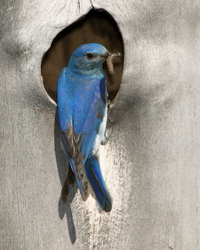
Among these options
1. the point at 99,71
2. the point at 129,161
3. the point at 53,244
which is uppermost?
the point at 99,71

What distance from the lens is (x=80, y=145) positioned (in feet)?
7.88

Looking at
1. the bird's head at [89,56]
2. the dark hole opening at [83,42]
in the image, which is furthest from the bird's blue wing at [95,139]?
the dark hole opening at [83,42]

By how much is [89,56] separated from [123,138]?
1.97 ft

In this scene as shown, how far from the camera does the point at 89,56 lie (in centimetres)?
256

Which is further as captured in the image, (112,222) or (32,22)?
(112,222)

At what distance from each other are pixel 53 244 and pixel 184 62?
1.45 metres

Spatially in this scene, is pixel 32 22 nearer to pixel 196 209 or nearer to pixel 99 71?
pixel 99 71

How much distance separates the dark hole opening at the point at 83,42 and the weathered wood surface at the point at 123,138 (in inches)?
14.8

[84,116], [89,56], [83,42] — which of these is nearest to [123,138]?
[84,116]

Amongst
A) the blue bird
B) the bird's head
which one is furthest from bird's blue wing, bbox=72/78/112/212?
the bird's head

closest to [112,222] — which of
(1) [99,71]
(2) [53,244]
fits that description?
(2) [53,244]

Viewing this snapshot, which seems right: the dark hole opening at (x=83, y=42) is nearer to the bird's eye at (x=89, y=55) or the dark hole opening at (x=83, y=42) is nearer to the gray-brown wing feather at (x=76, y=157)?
the bird's eye at (x=89, y=55)

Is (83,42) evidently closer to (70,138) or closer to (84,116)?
(84,116)

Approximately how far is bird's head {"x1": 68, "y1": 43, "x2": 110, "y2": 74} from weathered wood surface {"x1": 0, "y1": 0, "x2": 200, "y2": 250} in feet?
0.73
